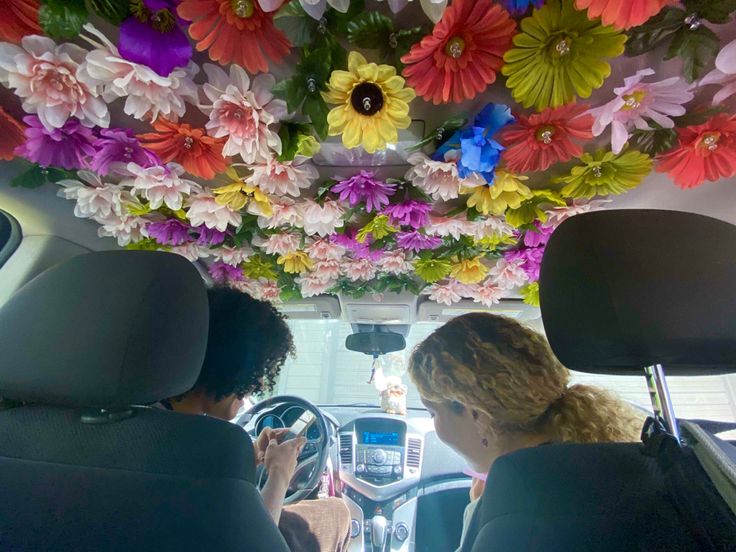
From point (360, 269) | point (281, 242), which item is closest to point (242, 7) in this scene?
point (281, 242)

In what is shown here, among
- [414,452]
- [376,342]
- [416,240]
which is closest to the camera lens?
[416,240]

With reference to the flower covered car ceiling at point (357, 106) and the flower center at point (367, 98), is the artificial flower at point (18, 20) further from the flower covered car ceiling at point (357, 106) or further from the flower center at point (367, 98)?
the flower center at point (367, 98)

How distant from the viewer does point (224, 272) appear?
2.07m

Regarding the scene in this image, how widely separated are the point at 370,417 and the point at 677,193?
8.66ft

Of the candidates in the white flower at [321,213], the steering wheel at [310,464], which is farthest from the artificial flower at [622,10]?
the steering wheel at [310,464]

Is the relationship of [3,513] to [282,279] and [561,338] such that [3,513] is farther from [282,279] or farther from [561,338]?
[282,279]

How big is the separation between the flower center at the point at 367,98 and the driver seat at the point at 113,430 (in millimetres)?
628

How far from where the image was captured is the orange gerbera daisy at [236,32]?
0.84 m

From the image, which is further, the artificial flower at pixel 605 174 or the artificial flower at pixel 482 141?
the artificial flower at pixel 605 174

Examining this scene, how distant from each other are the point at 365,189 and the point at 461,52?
56cm

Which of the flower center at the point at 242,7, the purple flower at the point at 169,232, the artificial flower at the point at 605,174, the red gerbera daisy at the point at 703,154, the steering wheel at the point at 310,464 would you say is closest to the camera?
the flower center at the point at 242,7

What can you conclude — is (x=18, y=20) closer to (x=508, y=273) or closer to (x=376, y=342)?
(x=508, y=273)

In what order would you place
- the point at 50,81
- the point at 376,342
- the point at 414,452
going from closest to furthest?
the point at 50,81 → the point at 376,342 → the point at 414,452

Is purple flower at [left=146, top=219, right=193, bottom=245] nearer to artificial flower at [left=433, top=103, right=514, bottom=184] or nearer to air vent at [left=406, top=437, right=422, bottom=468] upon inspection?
artificial flower at [left=433, top=103, right=514, bottom=184]
